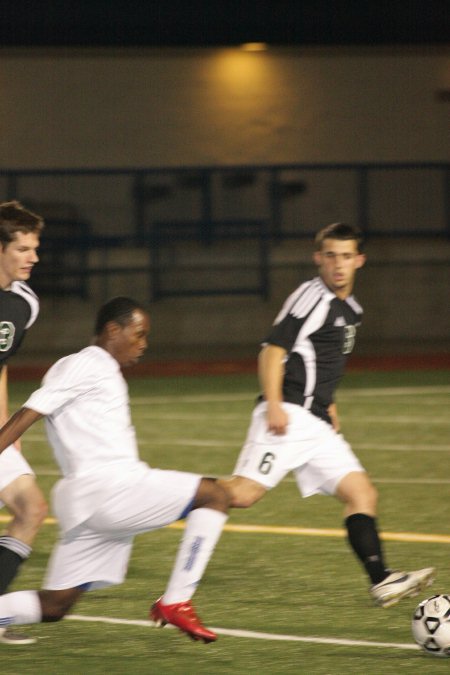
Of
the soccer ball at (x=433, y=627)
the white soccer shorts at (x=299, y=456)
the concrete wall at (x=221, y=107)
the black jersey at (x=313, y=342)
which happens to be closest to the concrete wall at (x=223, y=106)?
the concrete wall at (x=221, y=107)

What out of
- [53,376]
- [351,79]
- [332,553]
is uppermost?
[351,79]

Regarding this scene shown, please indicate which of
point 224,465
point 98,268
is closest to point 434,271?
point 98,268

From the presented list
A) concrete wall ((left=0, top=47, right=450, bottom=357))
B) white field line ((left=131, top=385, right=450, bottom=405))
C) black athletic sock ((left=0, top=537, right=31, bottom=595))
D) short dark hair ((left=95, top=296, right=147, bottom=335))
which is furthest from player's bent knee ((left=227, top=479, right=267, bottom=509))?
concrete wall ((left=0, top=47, right=450, bottom=357))

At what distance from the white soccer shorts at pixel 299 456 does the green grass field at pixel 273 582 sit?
0.55 meters

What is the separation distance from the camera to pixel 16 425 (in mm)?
5879

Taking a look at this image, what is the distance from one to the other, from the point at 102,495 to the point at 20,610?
1.89ft

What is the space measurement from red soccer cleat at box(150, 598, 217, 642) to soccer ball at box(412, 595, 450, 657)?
2.68 ft

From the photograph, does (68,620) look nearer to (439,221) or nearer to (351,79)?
(439,221)

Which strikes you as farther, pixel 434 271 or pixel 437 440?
pixel 434 271

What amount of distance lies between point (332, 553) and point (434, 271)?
14.4 m

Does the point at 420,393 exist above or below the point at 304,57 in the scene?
below

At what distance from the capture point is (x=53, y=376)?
5961 millimetres

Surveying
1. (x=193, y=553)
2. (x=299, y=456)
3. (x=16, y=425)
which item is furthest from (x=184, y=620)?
(x=299, y=456)

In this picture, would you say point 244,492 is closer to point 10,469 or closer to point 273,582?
point 273,582
